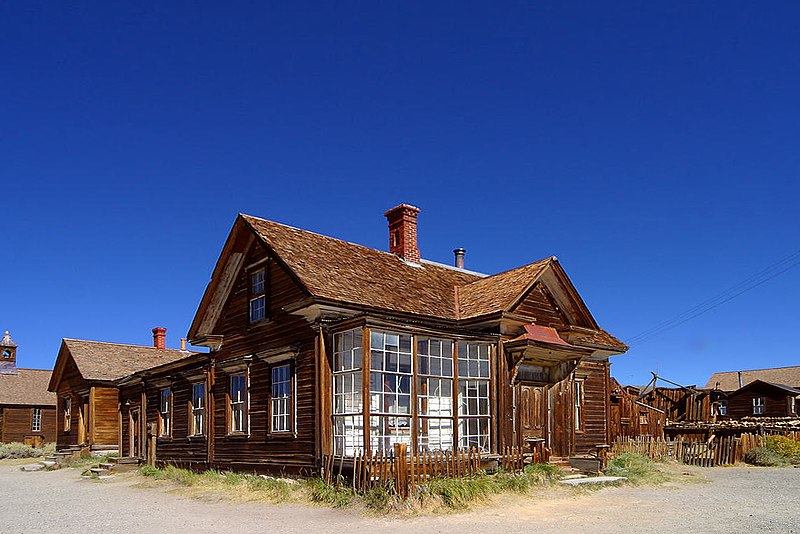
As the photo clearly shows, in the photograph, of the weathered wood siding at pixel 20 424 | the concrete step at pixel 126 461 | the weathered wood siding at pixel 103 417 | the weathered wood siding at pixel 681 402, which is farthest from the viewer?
the weathered wood siding at pixel 20 424

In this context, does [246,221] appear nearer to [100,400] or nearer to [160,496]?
[160,496]

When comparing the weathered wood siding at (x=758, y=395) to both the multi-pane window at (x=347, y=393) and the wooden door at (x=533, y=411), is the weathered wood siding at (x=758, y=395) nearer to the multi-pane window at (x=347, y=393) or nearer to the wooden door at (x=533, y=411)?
the wooden door at (x=533, y=411)

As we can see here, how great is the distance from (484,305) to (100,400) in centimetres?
2141

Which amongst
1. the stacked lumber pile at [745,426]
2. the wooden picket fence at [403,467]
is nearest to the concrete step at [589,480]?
the wooden picket fence at [403,467]

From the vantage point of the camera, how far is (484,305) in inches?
811

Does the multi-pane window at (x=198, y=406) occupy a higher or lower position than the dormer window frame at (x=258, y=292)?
lower

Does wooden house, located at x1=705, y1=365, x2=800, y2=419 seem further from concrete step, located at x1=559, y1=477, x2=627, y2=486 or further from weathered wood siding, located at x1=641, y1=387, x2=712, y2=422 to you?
concrete step, located at x1=559, y1=477, x2=627, y2=486

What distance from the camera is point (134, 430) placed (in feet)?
103

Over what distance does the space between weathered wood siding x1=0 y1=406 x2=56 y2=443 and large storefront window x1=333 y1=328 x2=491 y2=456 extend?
3910 cm

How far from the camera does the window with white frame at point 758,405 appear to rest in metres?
51.8

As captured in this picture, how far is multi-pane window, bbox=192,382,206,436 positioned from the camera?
80.9 feet

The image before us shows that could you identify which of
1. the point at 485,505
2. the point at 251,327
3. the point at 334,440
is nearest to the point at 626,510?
the point at 485,505

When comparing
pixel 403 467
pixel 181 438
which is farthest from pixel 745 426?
pixel 403 467

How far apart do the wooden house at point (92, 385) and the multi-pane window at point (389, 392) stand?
1791 cm
